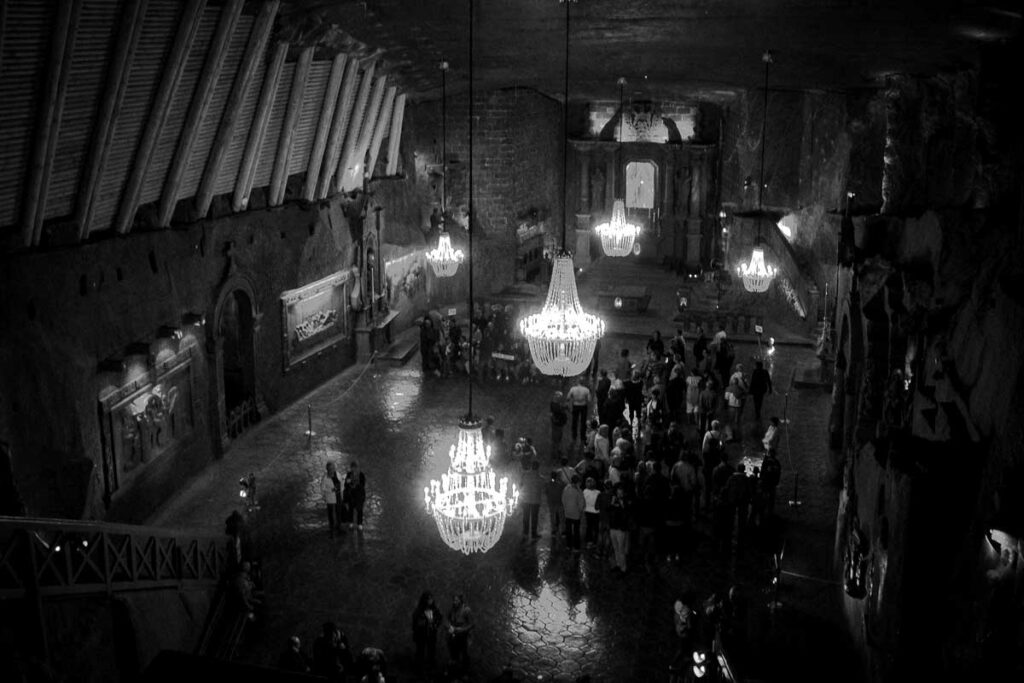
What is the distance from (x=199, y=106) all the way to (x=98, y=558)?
608 centimetres

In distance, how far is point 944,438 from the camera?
8.14 metres

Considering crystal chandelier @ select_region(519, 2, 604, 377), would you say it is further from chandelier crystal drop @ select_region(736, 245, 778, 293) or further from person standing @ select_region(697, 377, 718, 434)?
chandelier crystal drop @ select_region(736, 245, 778, 293)

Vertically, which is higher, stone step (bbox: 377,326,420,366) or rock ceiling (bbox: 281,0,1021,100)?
rock ceiling (bbox: 281,0,1021,100)

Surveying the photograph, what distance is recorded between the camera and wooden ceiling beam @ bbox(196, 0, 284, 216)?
497 inches

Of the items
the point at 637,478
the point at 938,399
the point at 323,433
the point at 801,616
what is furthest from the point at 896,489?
the point at 323,433

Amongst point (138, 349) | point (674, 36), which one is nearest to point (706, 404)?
point (674, 36)

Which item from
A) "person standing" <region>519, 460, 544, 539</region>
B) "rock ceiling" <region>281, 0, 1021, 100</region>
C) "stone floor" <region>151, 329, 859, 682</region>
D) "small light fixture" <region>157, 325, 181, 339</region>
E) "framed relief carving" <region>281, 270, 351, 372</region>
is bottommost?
"stone floor" <region>151, 329, 859, 682</region>

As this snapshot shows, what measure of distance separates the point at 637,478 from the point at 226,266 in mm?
7595

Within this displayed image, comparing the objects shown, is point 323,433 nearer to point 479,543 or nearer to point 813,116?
point 479,543

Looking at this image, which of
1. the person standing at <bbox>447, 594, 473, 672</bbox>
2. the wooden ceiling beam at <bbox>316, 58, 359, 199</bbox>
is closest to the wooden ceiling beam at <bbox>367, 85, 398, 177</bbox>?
the wooden ceiling beam at <bbox>316, 58, 359, 199</bbox>

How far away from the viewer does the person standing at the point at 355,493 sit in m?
12.3

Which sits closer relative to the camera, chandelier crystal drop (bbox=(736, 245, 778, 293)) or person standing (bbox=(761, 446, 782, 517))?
person standing (bbox=(761, 446, 782, 517))

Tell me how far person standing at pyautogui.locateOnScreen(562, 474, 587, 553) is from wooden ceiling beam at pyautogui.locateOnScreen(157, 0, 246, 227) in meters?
6.57

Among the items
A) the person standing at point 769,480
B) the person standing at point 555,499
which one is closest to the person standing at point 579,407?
the person standing at point 555,499
